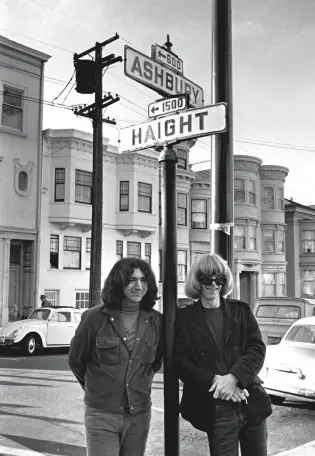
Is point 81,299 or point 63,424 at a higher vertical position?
point 81,299

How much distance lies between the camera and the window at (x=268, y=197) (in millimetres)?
37156

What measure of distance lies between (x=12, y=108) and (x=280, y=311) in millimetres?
15314

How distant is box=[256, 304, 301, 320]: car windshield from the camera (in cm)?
1447

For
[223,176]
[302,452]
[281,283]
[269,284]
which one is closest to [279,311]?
[302,452]

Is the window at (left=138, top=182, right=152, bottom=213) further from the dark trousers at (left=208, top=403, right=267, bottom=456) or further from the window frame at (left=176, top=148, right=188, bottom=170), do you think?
the dark trousers at (left=208, top=403, right=267, bottom=456)

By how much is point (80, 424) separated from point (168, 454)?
4265 millimetres

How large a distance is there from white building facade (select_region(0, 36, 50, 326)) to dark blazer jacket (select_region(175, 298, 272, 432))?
65.4 ft

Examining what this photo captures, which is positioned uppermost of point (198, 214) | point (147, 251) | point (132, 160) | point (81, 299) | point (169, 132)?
A: point (132, 160)

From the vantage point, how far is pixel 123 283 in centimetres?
345

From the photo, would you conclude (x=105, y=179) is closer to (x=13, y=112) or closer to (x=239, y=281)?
(x=13, y=112)

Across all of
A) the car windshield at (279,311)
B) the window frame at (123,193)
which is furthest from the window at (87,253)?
the car windshield at (279,311)

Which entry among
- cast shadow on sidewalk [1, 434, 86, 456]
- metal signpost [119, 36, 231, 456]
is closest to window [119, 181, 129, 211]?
cast shadow on sidewalk [1, 434, 86, 456]

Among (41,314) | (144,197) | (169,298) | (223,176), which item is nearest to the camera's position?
(169,298)

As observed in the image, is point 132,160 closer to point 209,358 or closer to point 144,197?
point 144,197
